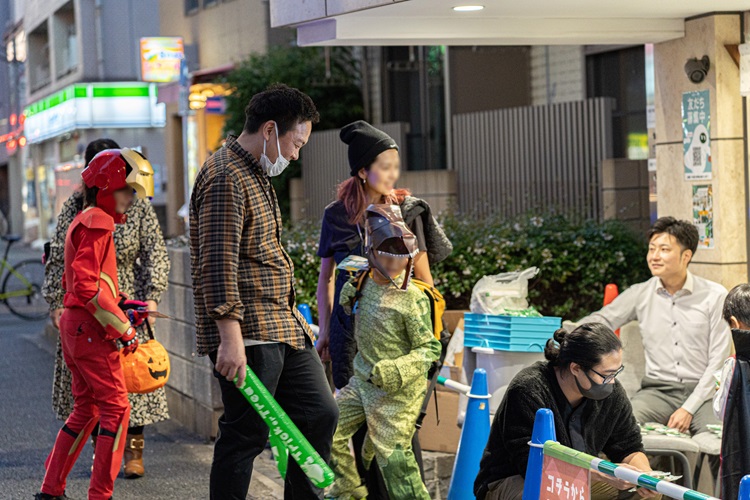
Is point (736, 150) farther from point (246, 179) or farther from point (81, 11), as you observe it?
point (81, 11)

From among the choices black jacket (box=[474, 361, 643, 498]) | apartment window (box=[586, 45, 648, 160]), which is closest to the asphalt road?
black jacket (box=[474, 361, 643, 498])

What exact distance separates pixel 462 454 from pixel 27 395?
520 centimetres

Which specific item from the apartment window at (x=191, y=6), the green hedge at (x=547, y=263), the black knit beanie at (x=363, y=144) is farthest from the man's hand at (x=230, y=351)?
the apartment window at (x=191, y=6)

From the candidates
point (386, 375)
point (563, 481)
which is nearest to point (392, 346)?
point (386, 375)

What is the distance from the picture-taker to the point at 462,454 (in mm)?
5773

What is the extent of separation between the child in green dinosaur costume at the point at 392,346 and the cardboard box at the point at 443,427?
168 centimetres

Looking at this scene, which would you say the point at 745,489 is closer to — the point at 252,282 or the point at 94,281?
the point at 252,282

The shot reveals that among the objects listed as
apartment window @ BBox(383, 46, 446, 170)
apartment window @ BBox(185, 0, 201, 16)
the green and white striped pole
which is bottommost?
the green and white striped pole

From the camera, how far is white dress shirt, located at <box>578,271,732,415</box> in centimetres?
612

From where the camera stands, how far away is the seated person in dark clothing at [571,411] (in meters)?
4.53

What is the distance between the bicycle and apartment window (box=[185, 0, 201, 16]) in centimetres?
842

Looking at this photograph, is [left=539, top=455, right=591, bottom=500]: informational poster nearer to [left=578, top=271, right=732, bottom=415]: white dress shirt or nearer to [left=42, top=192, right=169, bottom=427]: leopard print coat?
[left=578, top=271, right=732, bottom=415]: white dress shirt

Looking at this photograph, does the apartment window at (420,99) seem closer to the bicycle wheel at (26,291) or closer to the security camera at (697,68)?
the bicycle wheel at (26,291)

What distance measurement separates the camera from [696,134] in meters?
7.18
